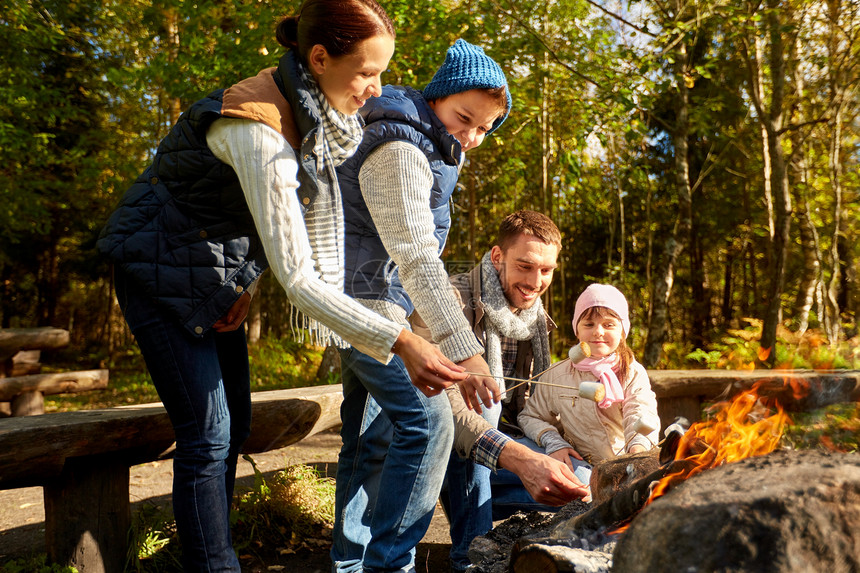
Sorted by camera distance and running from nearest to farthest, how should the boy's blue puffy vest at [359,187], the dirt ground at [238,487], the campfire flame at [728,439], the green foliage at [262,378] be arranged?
the campfire flame at [728,439]
the boy's blue puffy vest at [359,187]
the dirt ground at [238,487]
the green foliage at [262,378]

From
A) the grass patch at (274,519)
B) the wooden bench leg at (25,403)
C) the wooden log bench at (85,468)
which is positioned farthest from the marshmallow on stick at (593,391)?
the wooden bench leg at (25,403)

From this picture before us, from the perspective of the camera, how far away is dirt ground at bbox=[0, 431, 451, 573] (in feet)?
10.9

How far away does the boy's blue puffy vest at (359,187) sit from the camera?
2.29 m

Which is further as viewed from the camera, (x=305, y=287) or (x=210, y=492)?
(x=210, y=492)

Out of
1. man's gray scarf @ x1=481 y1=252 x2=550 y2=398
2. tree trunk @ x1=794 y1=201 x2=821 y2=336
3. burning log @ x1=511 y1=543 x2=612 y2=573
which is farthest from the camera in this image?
tree trunk @ x1=794 y1=201 x2=821 y2=336

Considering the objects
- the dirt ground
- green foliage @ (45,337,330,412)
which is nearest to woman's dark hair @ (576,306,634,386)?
the dirt ground

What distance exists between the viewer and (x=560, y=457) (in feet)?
9.61

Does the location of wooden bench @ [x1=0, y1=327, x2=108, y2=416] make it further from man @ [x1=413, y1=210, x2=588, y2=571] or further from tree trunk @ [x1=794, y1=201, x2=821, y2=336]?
tree trunk @ [x1=794, y1=201, x2=821, y2=336]

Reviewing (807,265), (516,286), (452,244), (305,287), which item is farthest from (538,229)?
(452,244)

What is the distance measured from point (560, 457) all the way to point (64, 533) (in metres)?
2.07

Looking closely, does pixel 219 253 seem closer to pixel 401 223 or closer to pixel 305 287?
pixel 305 287

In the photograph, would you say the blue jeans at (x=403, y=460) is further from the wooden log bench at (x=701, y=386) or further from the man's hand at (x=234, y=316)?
the wooden log bench at (x=701, y=386)

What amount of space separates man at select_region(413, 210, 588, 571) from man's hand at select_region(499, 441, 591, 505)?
147mm

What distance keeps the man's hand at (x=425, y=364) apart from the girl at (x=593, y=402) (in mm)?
1250
